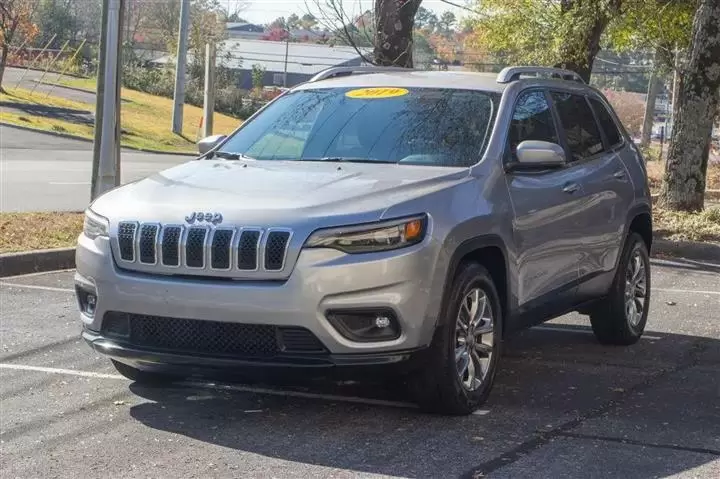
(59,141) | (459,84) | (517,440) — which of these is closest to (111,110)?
(459,84)

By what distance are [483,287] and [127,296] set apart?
180cm

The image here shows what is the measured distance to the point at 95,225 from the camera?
6262 millimetres

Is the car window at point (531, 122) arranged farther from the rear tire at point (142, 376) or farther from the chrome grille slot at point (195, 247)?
the rear tire at point (142, 376)

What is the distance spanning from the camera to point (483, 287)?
636 cm

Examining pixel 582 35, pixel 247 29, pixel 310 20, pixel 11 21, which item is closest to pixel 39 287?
pixel 310 20

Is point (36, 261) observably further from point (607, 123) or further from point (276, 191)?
point (276, 191)

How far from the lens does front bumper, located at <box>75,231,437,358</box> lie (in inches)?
222

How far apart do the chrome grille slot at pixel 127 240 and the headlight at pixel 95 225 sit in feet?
0.32

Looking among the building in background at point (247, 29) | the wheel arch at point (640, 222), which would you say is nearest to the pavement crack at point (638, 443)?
the wheel arch at point (640, 222)

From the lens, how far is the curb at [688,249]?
1330cm

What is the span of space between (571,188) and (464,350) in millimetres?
1606

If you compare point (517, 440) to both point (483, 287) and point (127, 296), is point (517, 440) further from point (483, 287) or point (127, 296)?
point (127, 296)

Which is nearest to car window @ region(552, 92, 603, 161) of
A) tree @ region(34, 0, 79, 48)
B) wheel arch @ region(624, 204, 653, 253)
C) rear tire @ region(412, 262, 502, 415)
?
wheel arch @ region(624, 204, 653, 253)

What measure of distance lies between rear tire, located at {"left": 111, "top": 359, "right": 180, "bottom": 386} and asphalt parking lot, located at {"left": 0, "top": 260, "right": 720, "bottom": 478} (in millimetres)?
55
